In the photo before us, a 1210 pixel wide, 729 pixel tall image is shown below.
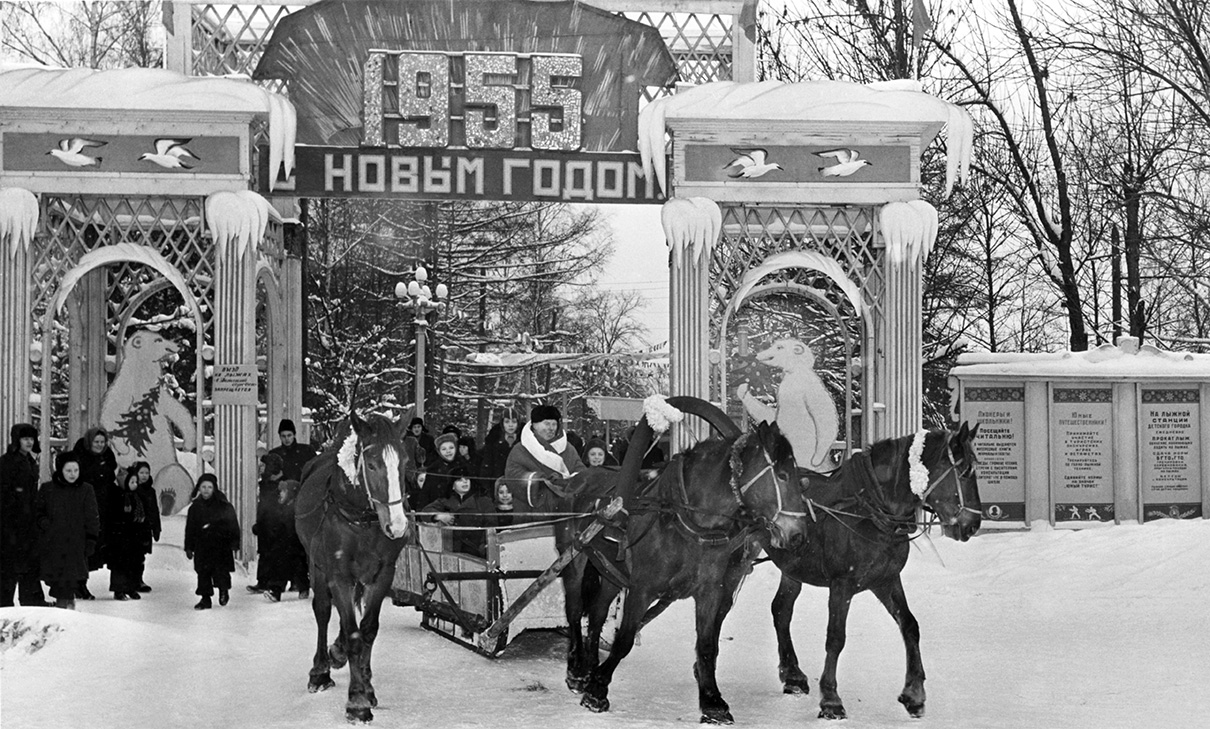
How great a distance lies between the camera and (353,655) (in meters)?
8.34

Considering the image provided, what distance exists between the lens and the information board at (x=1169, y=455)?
17562 mm

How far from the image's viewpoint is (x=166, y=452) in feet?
55.5

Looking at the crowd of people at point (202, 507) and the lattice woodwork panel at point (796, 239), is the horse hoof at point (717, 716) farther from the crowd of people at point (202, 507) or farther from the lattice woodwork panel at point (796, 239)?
the lattice woodwork panel at point (796, 239)

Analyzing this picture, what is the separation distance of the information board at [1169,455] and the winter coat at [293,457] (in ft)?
32.6

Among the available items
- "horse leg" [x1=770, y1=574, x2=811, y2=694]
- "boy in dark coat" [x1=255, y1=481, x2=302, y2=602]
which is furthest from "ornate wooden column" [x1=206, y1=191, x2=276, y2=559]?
"horse leg" [x1=770, y1=574, x2=811, y2=694]

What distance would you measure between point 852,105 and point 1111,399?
5.42 m

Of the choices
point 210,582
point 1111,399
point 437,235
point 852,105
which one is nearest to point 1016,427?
point 1111,399

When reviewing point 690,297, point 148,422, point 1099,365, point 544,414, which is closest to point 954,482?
point 544,414

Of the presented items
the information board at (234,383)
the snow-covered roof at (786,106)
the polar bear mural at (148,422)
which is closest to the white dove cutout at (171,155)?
the information board at (234,383)

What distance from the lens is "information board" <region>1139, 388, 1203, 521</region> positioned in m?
17.6

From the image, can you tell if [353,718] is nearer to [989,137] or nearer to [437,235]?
[989,137]

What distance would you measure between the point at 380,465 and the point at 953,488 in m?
3.45

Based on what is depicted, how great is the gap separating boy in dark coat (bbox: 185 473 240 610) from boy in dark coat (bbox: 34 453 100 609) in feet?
3.50

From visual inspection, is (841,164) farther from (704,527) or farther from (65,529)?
(65,529)
